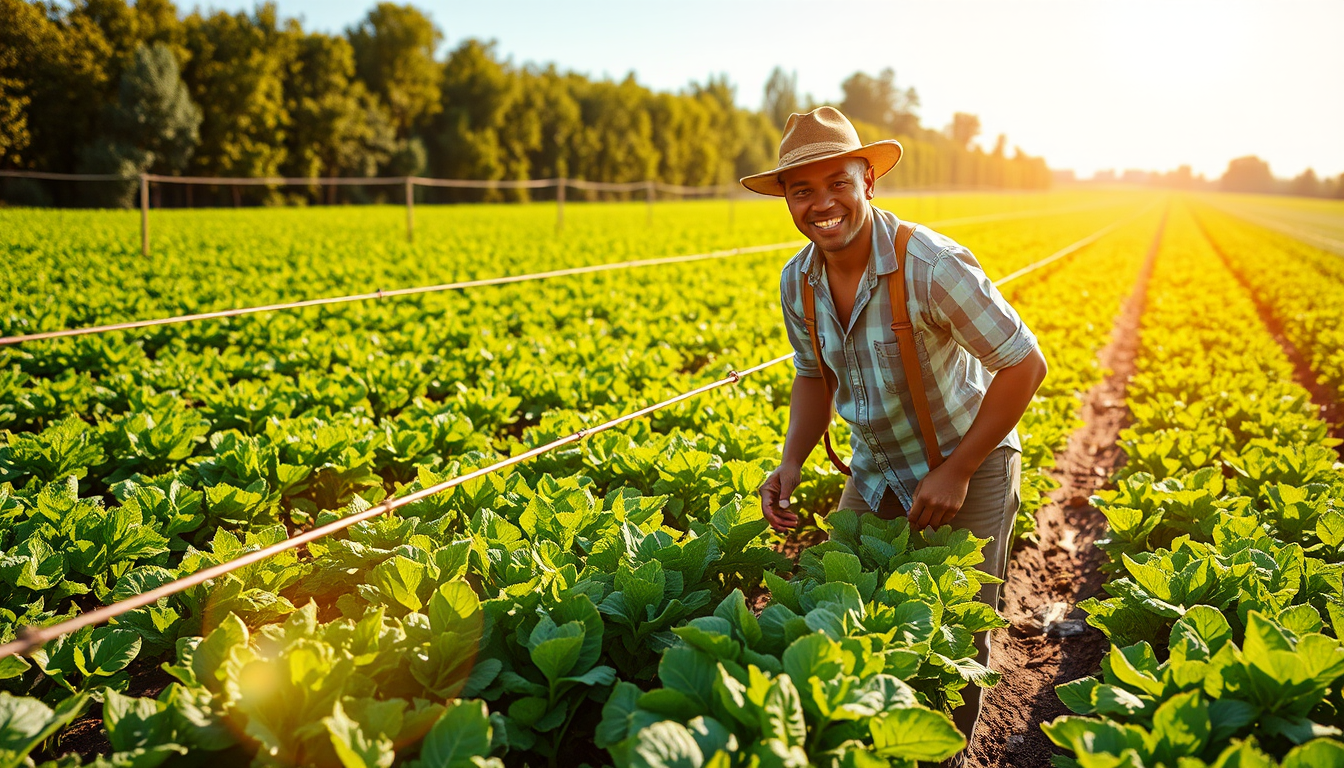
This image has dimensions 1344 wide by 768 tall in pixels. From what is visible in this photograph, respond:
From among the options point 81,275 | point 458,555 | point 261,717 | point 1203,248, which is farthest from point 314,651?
point 1203,248

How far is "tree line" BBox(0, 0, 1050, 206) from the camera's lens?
3850 centimetres

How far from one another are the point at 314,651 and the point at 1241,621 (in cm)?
262

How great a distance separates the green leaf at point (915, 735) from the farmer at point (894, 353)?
3.52ft

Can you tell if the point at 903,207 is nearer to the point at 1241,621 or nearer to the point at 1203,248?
the point at 1203,248

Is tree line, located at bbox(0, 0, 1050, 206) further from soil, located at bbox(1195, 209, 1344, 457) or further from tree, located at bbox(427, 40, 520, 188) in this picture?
soil, located at bbox(1195, 209, 1344, 457)

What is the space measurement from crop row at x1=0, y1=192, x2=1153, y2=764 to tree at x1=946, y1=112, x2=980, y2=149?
17286 centimetres

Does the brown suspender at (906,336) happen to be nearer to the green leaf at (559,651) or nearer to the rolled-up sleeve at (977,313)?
the rolled-up sleeve at (977,313)

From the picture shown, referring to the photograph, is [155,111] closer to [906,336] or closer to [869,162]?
[869,162]

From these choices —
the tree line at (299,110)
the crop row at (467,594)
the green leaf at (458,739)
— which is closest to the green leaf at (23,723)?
the crop row at (467,594)

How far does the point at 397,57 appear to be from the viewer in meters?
56.2

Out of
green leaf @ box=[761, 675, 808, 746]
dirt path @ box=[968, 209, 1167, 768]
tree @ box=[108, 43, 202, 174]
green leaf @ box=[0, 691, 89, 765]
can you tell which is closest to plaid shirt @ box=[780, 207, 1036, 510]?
dirt path @ box=[968, 209, 1167, 768]

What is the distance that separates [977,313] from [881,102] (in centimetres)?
13978

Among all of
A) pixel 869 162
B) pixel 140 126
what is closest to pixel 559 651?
pixel 869 162

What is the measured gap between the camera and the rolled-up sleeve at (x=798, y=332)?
2.96 m
